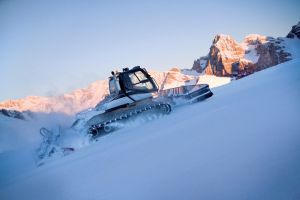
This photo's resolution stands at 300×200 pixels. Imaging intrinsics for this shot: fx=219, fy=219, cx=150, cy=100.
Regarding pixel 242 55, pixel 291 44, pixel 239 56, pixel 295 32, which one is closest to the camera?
pixel 291 44

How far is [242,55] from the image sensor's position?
17550 centimetres

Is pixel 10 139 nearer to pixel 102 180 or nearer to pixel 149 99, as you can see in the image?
pixel 149 99

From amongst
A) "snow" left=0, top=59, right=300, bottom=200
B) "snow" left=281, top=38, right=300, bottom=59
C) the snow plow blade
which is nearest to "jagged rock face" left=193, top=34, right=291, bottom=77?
"snow" left=281, top=38, right=300, bottom=59

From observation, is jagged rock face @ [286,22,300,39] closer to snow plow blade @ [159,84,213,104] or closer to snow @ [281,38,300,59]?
snow @ [281,38,300,59]

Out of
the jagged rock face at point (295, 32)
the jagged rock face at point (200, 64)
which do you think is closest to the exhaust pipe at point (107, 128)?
the jagged rock face at point (295, 32)

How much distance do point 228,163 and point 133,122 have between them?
691 cm

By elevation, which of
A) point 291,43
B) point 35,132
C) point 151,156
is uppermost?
point 291,43

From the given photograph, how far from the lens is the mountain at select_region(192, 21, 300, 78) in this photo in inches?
5679

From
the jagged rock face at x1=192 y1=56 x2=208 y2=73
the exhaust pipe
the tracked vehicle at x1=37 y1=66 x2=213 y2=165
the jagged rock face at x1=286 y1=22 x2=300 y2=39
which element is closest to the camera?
the exhaust pipe

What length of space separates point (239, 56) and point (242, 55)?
3972 mm

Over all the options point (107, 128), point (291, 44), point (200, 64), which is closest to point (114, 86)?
point (107, 128)

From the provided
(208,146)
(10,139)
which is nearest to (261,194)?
(208,146)

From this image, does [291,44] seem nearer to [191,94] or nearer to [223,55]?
[223,55]

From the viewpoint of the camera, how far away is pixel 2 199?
9.74 feet
